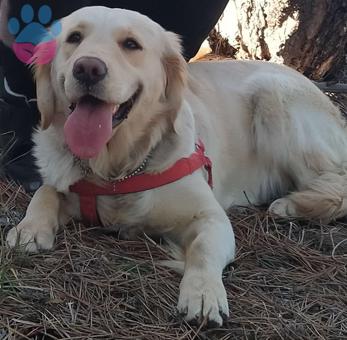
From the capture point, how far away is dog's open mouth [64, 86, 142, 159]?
2.55 metres

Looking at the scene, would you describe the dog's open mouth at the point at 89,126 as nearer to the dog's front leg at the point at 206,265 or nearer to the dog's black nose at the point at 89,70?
the dog's black nose at the point at 89,70

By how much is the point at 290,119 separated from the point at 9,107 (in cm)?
134

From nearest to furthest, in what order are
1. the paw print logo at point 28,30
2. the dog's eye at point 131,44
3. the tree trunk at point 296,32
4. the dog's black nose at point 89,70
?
the dog's black nose at point 89,70 < the dog's eye at point 131,44 < the paw print logo at point 28,30 < the tree trunk at point 296,32

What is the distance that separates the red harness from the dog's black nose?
1.60ft

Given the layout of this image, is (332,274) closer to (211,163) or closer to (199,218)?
(199,218)

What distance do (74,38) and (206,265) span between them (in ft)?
3.12

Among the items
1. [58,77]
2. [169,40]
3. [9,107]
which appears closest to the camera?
[58,77]

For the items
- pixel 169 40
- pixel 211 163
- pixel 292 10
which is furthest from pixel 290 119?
pixel 292 10

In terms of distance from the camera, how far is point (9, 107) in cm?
349

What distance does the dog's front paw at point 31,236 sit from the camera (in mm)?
2523

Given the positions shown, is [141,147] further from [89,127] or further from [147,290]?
[147,290]

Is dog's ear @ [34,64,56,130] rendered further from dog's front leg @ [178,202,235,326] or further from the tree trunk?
the tree trunk

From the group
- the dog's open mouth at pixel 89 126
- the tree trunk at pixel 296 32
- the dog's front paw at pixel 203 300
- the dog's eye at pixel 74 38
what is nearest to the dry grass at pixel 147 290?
the dog's front paw at pixel 203 300

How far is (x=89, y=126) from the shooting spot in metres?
2.56
